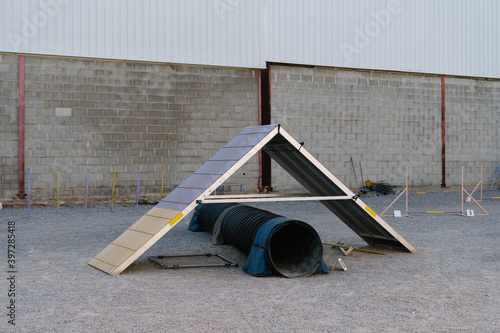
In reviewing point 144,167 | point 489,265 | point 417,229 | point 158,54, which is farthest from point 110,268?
point 158,54

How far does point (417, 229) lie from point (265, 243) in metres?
4.72

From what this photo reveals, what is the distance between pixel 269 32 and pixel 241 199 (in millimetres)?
9850

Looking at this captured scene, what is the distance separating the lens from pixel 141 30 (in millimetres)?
13812

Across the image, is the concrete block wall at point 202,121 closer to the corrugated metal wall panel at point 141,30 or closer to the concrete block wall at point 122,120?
the concrete block wall at point 122,120

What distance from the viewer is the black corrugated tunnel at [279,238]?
569 cm

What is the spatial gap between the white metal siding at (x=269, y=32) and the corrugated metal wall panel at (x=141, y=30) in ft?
0.08

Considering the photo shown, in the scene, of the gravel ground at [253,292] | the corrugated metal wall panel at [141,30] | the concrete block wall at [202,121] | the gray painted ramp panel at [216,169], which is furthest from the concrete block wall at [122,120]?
the gray painted ramp panel at [216,169]

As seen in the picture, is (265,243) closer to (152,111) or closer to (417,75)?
(152,111)

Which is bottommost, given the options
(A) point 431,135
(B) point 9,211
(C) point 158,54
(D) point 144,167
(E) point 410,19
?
(B) point 9,211

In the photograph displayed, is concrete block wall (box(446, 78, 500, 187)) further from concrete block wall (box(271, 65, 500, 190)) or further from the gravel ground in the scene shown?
the gravel ground

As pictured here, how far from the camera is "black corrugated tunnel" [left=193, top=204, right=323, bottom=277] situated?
569 cm

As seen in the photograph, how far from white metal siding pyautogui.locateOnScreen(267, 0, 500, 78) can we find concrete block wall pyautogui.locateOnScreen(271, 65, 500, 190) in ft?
1.29

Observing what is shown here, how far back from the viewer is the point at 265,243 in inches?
220

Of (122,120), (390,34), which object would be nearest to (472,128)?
(390,34)
